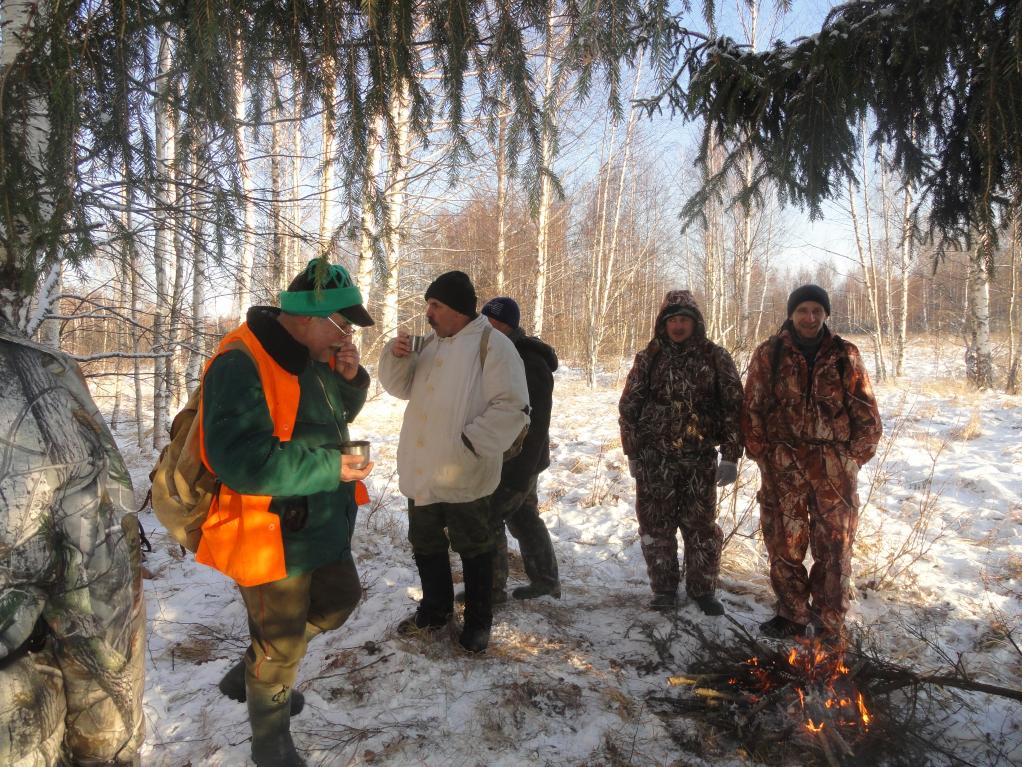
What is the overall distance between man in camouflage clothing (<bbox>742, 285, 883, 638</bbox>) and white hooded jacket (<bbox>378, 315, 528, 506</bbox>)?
1584 millimetres

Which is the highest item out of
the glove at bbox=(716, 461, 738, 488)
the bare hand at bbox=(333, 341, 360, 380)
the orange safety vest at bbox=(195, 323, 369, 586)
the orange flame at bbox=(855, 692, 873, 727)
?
the bare hand at bbox=(333, 341, 360, 380)

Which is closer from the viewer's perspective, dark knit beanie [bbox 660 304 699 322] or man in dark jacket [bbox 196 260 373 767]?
man in dark jacket [bbox 196 260 373 767]

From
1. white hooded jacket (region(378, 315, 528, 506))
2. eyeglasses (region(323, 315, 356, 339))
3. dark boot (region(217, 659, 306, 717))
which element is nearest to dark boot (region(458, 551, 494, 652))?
white hooded jacket (region(378, 315, 528, 506))

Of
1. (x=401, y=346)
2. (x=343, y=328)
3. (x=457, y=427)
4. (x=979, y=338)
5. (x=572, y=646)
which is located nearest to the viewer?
(x=343, y=328)

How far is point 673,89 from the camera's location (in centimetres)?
284

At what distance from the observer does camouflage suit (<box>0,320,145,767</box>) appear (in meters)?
1.08

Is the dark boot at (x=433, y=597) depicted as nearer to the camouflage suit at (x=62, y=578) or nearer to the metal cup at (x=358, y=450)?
the metal cup at (x=358, y=450)

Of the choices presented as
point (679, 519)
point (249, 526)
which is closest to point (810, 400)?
point (679, 519)

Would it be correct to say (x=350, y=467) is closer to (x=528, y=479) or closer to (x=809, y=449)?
(x=528, y=479)

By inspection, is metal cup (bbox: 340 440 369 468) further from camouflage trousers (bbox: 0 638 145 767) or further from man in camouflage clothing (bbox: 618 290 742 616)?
man in camouflage clothing (bbox: 618 290 742 616)

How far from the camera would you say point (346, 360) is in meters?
2.20

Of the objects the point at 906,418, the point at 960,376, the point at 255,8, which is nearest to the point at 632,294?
the point at 960,376

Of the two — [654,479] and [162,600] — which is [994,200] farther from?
[162,600]

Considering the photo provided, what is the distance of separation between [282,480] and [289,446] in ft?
0.37
